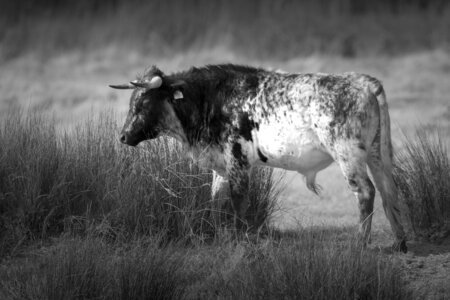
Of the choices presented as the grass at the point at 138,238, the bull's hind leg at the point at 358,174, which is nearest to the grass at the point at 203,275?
the grass at the point at 138,238

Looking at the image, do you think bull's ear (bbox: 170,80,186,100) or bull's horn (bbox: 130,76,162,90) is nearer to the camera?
bull's horn (bbox: 130,76,162,90)

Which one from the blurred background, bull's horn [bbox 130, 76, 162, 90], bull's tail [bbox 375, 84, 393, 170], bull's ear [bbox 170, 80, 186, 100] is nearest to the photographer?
bull's tail [bbox 375, 84, 393, 170]

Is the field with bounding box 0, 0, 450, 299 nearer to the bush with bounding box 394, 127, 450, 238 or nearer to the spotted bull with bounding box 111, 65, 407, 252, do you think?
the bush with bounding box 394, 127, 450, 238

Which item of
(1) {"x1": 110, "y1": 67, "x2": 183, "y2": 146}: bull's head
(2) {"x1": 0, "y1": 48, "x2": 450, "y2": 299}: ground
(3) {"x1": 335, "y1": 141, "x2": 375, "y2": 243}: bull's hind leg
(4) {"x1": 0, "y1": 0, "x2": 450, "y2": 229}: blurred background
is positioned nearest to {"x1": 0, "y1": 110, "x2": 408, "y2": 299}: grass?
(1) {"x1": 110, "y1": 67, "x2": 183, "y2": 146}: bull's head

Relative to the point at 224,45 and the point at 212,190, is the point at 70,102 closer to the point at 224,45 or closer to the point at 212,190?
the point at 224,45

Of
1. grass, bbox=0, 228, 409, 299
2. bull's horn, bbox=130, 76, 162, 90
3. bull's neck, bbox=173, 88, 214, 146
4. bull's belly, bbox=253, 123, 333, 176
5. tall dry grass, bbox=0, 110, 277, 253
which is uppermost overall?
bull's horn, bbox=130, 76, 162, 90

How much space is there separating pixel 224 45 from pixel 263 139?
38.7ft

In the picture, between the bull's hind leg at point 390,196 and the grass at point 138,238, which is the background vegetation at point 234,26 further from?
the bull's hind leg at point 390,196

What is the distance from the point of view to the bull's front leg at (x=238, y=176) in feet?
Answer: 29.1

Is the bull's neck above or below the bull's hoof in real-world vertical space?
above

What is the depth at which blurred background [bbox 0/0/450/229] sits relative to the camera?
18.8 meters

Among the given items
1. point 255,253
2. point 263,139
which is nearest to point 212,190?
point 263,139

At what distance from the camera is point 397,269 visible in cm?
730

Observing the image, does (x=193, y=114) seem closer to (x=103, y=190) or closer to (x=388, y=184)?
(x=103, y=190)
